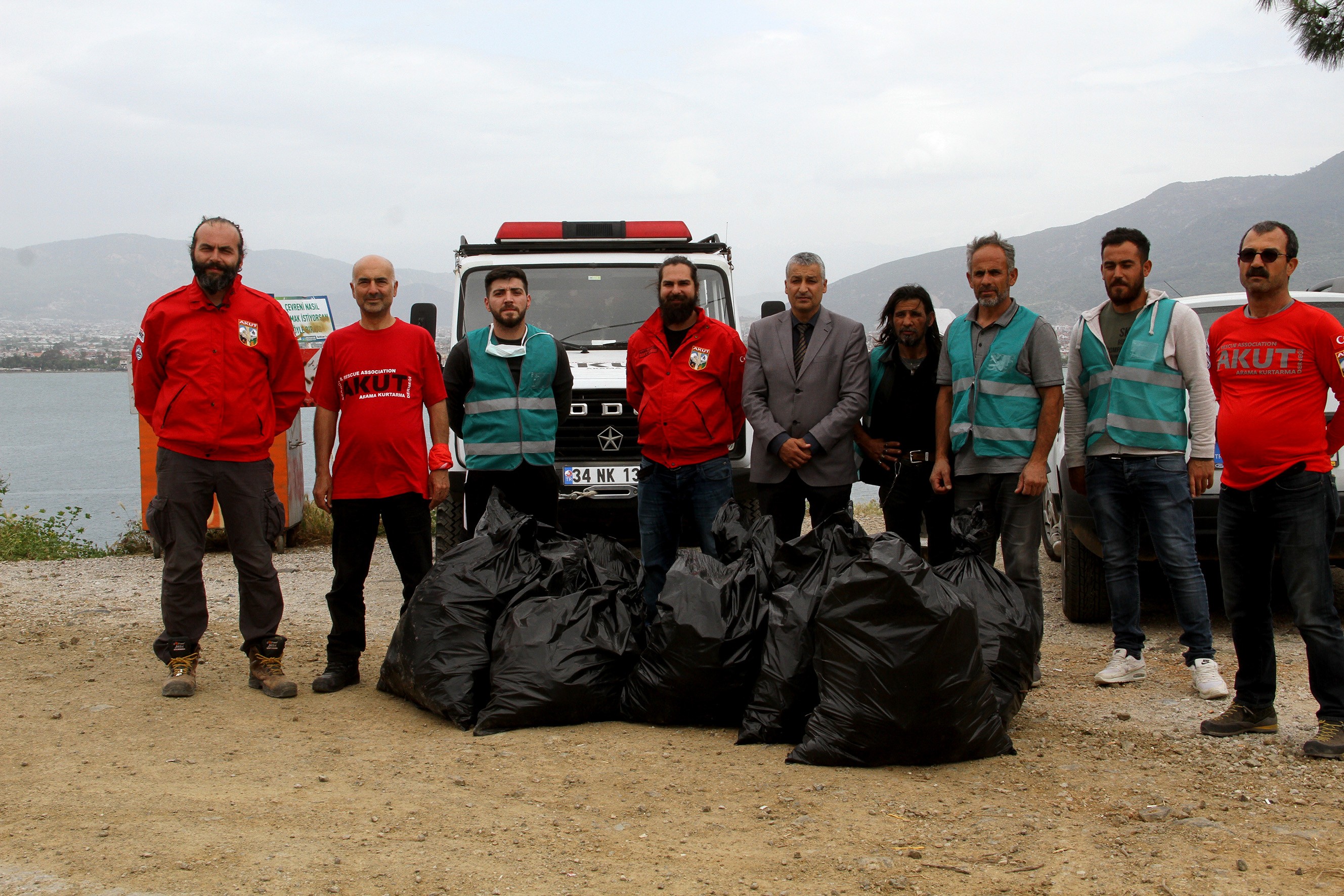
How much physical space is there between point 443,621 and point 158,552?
17.6 feet

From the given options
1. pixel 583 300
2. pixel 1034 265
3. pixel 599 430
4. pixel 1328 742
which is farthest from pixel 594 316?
pixel 1034 265

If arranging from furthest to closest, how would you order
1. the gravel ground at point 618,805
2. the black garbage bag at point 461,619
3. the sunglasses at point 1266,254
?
the black garbage bag at point 461,619
the sunglasses at point 1266,254
the gravel ground at point 618,805

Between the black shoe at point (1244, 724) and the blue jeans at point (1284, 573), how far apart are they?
0.11 feet

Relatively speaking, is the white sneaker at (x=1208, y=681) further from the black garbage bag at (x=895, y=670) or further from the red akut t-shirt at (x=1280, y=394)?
the black garbage bag at (x=895, y=670)

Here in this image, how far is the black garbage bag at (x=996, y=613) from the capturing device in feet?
12.6

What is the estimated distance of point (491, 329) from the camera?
5141 mm

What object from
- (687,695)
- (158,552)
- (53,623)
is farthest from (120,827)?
(158,552)

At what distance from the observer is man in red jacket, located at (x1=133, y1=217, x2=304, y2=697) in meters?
4.42

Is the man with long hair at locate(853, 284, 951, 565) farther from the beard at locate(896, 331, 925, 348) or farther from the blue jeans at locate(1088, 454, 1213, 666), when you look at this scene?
the blue jeans at locate(1088, 454, 1213, 666)

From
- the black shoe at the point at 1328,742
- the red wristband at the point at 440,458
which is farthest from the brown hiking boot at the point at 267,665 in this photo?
the black shoe at the point at 1328,742

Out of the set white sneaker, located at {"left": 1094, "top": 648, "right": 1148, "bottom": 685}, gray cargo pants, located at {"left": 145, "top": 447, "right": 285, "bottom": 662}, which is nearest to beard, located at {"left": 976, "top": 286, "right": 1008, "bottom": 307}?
white sneaker, located at {"left": 1094, "top": 648, "right": 1148, "bottom": 685}

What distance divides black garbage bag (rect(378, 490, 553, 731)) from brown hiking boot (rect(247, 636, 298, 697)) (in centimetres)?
50

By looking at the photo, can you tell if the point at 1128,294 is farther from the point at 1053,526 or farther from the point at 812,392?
the point at 1053,526

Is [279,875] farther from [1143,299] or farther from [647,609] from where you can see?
[1143,299]
